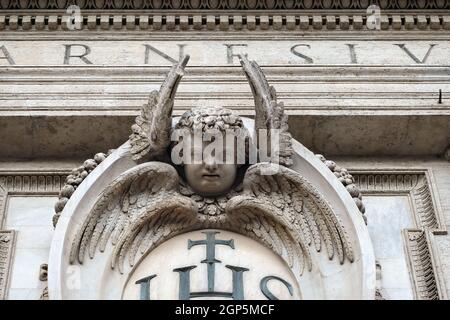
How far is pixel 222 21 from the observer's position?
45.3ft

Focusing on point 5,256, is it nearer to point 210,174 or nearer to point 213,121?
point 210,174

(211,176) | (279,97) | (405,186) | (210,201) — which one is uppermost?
(279,97)

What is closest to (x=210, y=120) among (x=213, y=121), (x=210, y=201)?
(x=213, y=121)

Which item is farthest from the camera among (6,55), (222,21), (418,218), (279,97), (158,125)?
(222,21)

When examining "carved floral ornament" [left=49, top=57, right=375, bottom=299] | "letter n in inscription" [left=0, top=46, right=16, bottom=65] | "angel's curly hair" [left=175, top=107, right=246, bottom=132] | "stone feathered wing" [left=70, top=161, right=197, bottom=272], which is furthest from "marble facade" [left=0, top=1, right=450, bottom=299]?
"angel's curly hair" [left=175, top=107, right=246, bottom=132]

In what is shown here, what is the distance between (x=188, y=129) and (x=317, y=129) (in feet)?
5.27

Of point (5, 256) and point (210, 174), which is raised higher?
point (210, 174)

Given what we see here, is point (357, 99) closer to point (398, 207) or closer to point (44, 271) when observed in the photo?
point (398, 207)

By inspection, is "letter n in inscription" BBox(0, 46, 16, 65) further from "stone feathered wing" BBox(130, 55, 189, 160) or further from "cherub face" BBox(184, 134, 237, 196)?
"cherub face" BBox(184, 134, 237, 196)

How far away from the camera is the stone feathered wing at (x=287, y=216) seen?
11234 millimetres

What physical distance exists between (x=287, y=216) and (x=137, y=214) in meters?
1.34

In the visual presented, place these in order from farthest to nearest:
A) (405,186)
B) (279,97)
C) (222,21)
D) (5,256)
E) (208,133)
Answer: (222,21)
(279,97)
(405,186)
(5,256)
(208,133)

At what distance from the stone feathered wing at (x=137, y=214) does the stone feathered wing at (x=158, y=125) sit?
17cm

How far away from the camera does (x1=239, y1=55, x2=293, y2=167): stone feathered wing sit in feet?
38.2
